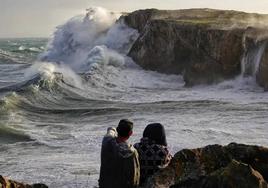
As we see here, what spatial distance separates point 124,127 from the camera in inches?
219

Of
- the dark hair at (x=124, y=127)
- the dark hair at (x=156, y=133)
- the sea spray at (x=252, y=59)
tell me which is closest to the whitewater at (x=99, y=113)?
the sea spray at (x=252, y=59)

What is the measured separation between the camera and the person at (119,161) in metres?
5.70

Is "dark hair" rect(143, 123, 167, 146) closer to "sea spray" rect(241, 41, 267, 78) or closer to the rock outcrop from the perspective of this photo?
the rock outcrop

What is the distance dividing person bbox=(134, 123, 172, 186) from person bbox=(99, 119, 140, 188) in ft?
1.30

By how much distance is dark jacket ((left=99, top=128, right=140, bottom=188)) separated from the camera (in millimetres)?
5707

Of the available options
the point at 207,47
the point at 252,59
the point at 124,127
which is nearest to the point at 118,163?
A: the point at 124,127

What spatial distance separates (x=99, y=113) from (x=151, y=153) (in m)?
12.5

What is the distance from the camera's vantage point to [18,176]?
10.4m

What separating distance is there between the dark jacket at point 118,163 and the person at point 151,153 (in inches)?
15.6

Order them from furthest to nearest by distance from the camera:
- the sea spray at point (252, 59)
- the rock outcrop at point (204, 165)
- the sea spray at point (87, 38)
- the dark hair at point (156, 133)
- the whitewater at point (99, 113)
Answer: the sea spray at point (87, 38) → the sea spray at point (252, 59) → the whitewater at point (99, 113) → the dark hair at point (156, 133) → the rock outcrop at point (204, 165)

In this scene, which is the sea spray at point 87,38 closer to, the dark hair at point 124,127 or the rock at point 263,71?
the rock at point 263,71

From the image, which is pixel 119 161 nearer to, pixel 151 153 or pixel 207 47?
pixel 151 153

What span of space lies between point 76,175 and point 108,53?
27.1 meters

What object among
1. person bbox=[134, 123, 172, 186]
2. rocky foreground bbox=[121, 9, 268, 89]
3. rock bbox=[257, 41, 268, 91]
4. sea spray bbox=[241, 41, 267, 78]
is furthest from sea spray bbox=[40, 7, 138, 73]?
person bbox=[134, 123, 172, 186]
